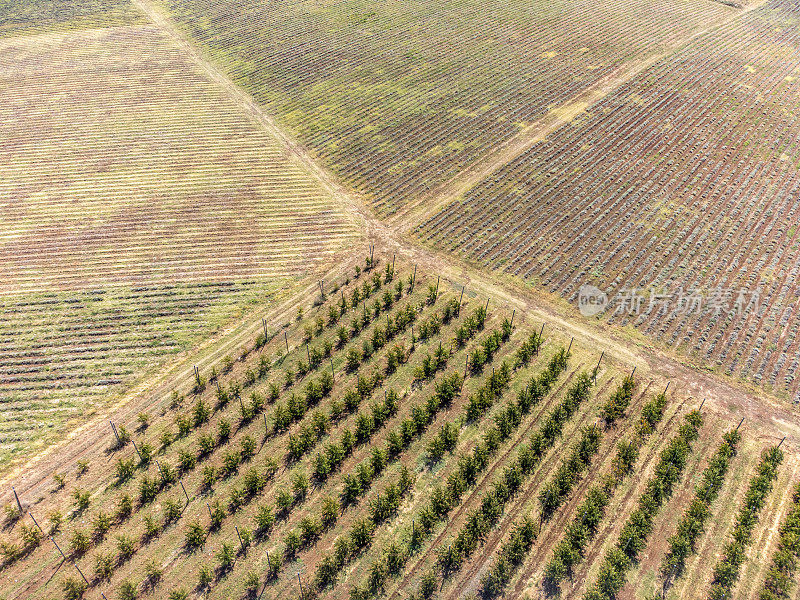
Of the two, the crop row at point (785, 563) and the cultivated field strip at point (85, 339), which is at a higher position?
the cultivated field strip at point (85, 339)

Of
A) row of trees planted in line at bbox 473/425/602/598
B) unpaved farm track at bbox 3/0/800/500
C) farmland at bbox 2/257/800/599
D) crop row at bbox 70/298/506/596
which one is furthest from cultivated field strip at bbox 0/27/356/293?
row of trees planted in line at bbox 473/425/602/598

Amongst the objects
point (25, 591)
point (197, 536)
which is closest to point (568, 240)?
point (197, 536)

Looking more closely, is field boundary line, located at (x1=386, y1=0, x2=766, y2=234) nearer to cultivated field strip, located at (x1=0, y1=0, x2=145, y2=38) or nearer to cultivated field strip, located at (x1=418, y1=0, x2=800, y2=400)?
cultivated field strip, located at (x1=418, y1=0, x2=800, y2=400)

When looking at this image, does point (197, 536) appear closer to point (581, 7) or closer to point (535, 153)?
point (535, 153)

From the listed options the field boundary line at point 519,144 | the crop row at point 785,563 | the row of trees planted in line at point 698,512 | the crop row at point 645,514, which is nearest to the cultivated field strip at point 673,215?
the field boundary line at point 519,144

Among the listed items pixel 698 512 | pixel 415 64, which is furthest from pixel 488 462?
pixel 415 64

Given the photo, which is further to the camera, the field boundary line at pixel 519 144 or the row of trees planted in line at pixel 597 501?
the field boundary line at pixel 519 144

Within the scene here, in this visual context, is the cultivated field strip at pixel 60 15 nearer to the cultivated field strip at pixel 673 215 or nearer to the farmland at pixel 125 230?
the farmland at pixel 125 230
